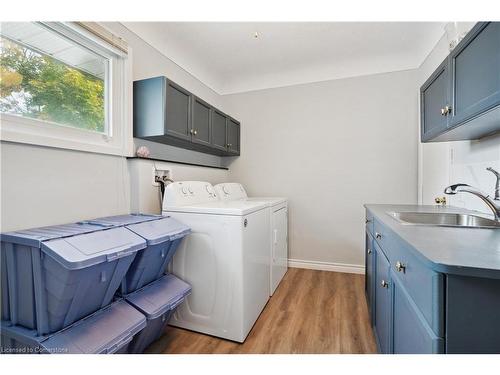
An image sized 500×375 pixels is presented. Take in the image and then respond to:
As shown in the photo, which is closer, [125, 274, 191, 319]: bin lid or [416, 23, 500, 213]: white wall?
[125, 274, 191, 319]: bin lid

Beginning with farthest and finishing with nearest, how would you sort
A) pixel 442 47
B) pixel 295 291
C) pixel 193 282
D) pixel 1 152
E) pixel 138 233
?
pixel 295 291 < pixel 442 47 < pixel 193 282 < pixel 138 233 < pixel 1 152

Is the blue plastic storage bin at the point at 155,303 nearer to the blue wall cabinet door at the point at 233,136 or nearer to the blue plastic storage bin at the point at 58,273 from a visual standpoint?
the blue plastic storage bin at the point at 58,273

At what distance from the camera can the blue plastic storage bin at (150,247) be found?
1357 millimetres

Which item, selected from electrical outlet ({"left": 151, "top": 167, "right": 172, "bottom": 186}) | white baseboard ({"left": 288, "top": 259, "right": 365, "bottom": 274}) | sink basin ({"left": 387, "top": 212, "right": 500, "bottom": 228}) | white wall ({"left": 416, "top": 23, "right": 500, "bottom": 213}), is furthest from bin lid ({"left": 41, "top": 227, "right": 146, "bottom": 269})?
white baseboard ({"left": 288, "top": 259, "right": 365, "bottom": 274})

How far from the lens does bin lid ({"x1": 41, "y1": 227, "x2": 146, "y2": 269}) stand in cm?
94

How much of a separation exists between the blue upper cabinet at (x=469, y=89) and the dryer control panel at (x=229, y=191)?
186 centimetres

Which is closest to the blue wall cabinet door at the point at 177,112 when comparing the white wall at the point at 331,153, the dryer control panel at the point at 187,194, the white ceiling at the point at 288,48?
the dryer control panel at the point at 187,194

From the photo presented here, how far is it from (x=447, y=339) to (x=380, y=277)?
2.74 ft

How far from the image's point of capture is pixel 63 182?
1.43 m

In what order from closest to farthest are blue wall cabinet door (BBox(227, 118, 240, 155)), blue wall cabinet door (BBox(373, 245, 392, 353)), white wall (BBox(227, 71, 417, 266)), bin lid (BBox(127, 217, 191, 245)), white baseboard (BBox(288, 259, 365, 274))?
blue wall cabinet door (BBox(373, 245, 392, 353))
bin lid (BBox(127, 217, 191, 245))
white wall (BBox(227, 71, 417, 266))
white baseboard (BBox(288, 259, 365, 274))
blue wall cabinet door (BBox(227, 118, 240, 155))

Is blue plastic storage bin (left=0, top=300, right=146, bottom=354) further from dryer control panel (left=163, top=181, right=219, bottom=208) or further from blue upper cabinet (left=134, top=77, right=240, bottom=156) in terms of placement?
blue upper cabinet (left=134, top=77, right=240, bottom=156)

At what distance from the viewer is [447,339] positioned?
620mm
